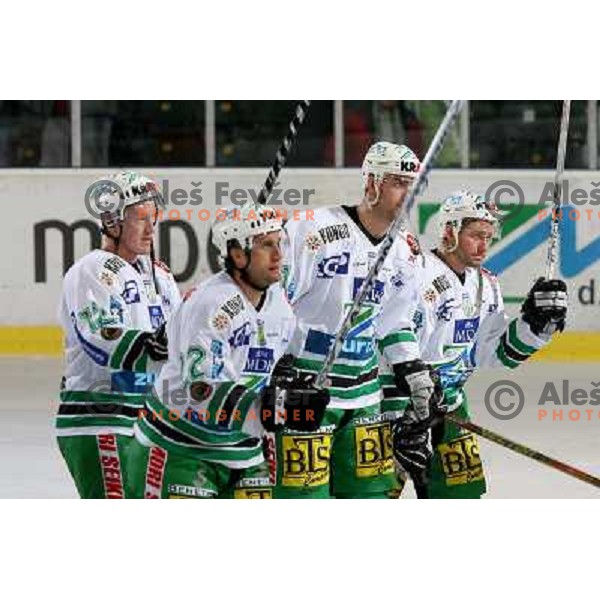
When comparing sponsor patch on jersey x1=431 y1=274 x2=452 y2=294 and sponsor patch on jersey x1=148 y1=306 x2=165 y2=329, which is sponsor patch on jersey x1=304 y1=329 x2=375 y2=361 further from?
sponsor patch on jersey x1=148 y1=306 x2=165 y2=329

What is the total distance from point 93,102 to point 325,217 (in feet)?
2.49

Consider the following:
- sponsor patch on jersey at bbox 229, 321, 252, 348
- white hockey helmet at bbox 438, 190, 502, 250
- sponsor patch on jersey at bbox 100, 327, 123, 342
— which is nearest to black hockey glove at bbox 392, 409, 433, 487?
white hockey helmet at bbox 438, 190, 502, 250

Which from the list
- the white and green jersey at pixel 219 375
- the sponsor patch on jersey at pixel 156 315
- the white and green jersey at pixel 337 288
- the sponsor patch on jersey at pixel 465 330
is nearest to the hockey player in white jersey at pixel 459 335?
the sponsor patch on jersey at pixel 465 330

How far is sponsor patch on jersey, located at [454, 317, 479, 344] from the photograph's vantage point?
7.34 meters

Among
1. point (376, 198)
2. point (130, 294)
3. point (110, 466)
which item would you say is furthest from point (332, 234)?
point (110, 466)

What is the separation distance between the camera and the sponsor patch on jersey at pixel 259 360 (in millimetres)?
6891

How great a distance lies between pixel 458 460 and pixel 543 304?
40 centimetres

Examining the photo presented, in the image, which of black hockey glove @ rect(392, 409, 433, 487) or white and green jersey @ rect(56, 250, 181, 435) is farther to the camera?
black hockey glove @ rect(392, 409, 433, 487)

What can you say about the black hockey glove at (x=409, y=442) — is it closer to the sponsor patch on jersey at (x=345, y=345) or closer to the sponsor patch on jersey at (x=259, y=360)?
the sponsor patch on jersey at (x=345, y=345)

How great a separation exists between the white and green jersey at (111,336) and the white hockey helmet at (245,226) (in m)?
0.19

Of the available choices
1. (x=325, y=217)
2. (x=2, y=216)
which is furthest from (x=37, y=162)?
(x=325, y=217)

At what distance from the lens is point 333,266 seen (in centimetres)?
714

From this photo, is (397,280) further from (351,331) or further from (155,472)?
(155,472)

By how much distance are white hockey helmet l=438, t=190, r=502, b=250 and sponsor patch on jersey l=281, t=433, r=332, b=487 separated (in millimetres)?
577
